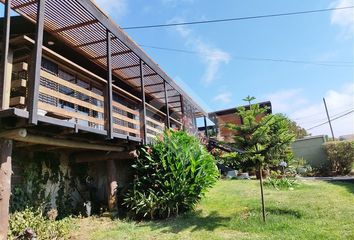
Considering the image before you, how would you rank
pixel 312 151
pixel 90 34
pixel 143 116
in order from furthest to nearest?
pixel 312 151, pixel 143 116, pixel 90 34

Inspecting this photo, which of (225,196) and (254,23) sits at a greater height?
(254,23)

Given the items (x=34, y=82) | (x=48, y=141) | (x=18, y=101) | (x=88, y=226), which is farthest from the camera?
(x=88, y=226)

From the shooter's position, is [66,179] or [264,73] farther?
[264,73]

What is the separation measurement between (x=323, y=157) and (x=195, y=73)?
415 inches

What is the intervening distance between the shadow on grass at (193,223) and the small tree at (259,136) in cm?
164

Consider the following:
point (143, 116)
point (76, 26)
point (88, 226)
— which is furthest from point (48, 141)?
point (143, 116)

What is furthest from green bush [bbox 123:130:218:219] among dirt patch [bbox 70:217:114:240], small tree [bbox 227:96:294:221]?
small tree [bbox 227:96:294:221]

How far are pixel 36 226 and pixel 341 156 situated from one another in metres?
17.7

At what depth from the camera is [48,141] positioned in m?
6.63

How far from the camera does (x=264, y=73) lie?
57.5 ft

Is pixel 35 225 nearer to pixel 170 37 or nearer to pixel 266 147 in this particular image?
pixel 266 147

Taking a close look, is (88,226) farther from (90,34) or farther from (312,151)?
(312,151)

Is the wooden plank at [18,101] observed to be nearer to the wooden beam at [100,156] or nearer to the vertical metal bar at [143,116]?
the wooden beam at [100,156]

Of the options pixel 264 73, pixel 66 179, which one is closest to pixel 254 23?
pixel 264 73
